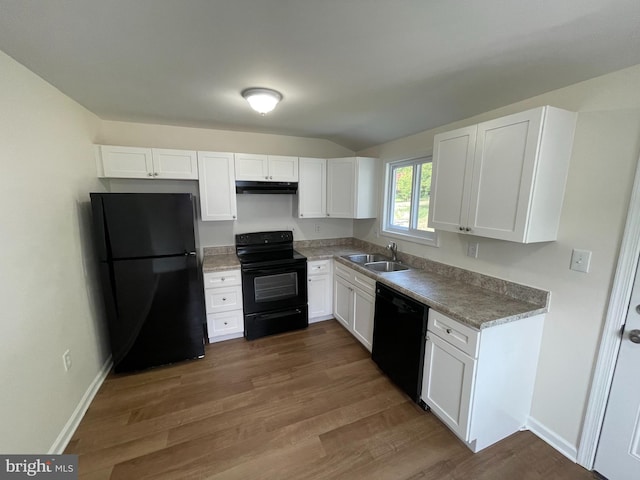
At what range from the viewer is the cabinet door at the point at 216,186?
9.18ft

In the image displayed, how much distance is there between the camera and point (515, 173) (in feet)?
5.15

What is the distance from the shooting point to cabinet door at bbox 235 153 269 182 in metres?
2.93

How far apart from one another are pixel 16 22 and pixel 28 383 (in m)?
1.80

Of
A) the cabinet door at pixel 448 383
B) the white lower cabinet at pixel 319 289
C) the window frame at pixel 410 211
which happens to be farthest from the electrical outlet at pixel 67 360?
the window frame at pixel 410 211

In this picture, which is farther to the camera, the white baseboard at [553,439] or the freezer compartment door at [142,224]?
the freezer compartment door at [142,224]

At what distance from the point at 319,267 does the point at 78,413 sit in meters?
2.38

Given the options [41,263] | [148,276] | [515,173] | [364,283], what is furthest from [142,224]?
[515,173]

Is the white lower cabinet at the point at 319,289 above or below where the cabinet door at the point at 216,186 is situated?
below

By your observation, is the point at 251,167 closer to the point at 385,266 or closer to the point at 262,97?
the point at 262,97

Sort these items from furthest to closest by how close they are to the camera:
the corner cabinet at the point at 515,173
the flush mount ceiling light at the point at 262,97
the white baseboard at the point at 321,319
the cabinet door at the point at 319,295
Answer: the white baseboard at the point at 321,319
the cabinet door at the point at 319,295
the flush mount ceiling light at the point at 262,97
the corner cabinet at the point at 515,173

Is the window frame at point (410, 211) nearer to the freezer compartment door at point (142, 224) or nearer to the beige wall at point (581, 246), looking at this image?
the beige wall at point (581, 246)

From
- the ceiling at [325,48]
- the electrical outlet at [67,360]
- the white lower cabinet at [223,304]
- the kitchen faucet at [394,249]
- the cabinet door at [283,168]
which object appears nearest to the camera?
the ceiling at [325,48]

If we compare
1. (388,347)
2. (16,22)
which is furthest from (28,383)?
(388,347)

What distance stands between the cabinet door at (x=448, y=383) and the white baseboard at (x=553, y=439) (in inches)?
23.9
